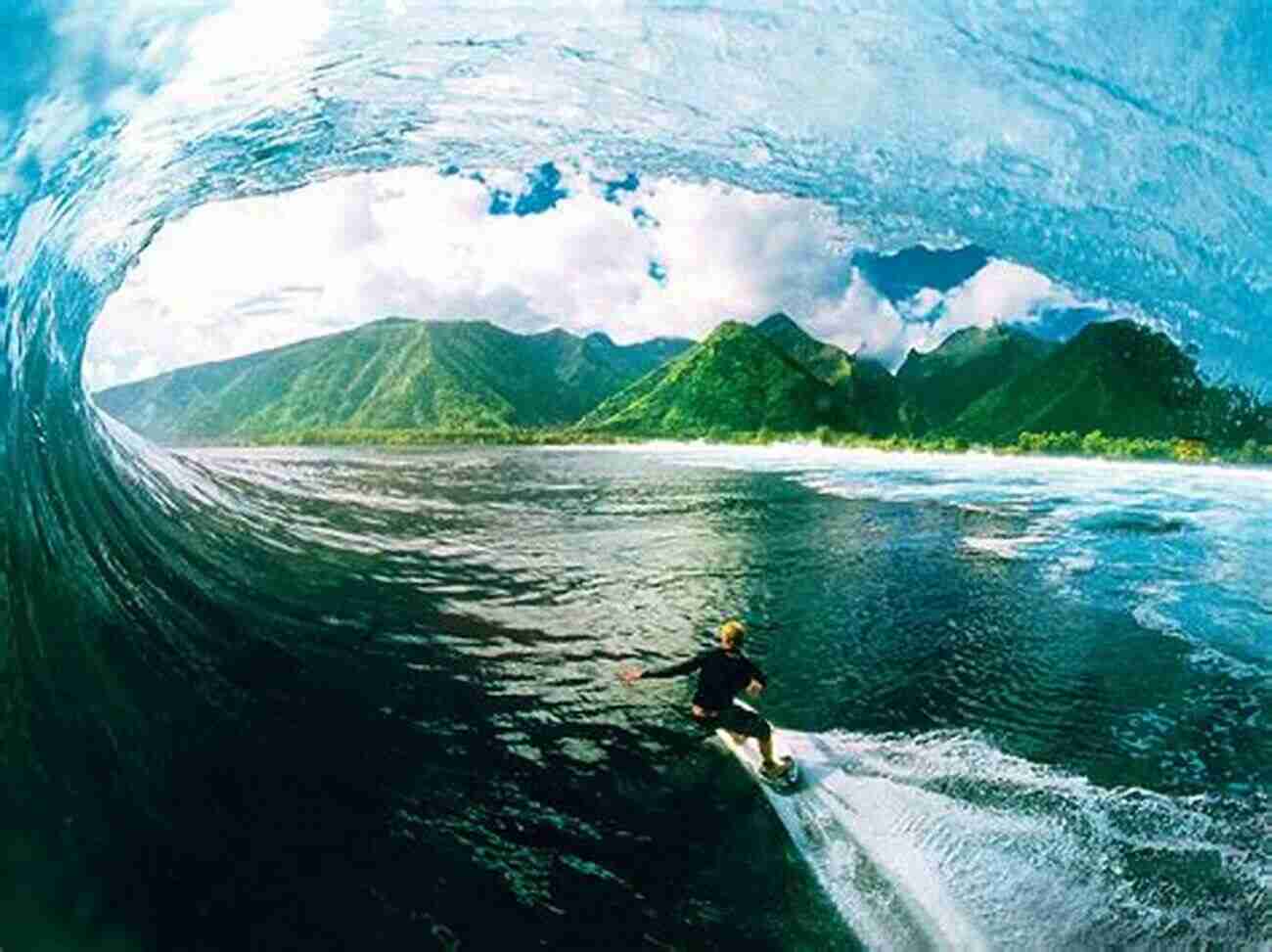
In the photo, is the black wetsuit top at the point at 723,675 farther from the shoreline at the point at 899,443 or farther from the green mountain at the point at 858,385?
the green mountain at the point at 858,385

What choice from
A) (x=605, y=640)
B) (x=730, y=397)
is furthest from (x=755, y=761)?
(x=730, y=397)

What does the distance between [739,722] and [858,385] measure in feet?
559

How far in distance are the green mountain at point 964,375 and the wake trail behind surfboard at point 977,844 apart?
6623 inches

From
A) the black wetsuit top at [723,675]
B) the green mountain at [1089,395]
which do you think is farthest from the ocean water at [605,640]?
the green mountain at [1089,395]

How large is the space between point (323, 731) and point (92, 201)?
7517 mm

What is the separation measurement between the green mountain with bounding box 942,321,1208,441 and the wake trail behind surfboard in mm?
108185

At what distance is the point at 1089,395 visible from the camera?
13912 cm

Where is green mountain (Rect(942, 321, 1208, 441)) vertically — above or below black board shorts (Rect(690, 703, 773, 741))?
above

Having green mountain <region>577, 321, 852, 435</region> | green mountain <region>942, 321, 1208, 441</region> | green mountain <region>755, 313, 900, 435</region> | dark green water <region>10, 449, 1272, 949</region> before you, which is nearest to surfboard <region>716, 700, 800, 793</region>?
dark green water <region>10, 449, 1272, 949</region>

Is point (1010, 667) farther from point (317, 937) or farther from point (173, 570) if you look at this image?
point (173, 570)

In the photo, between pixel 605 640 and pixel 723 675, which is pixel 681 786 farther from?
pixel 605 640

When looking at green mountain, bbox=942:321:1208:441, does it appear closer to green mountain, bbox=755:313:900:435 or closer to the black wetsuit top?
green mountain, bbox=755:313:900:435

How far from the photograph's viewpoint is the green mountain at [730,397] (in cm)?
14150

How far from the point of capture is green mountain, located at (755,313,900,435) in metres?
162
